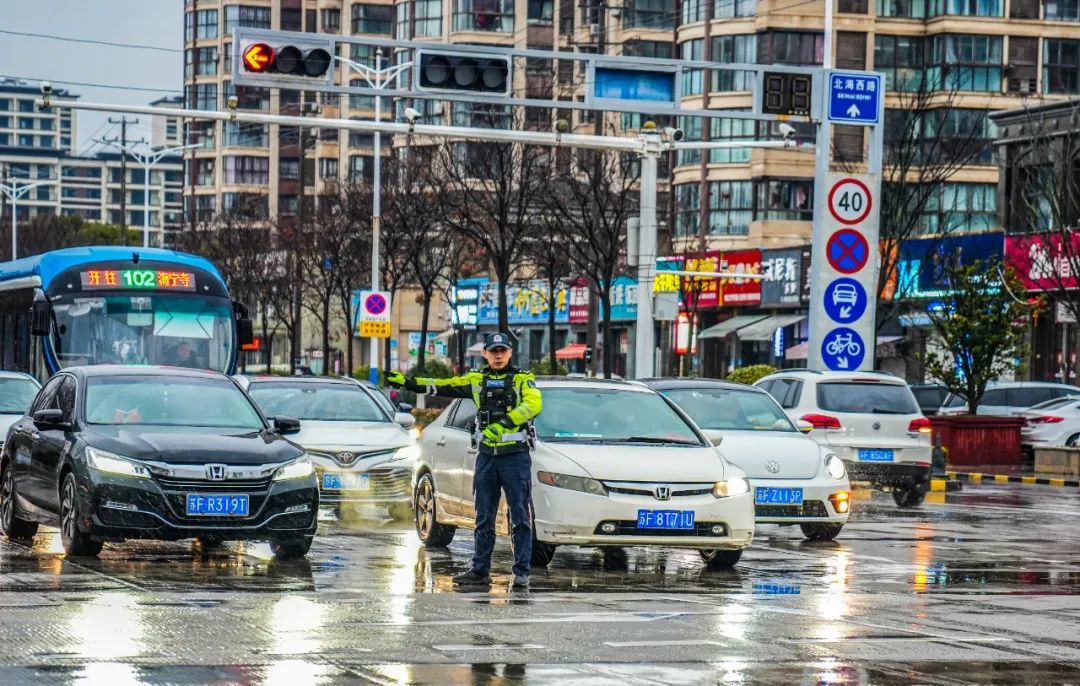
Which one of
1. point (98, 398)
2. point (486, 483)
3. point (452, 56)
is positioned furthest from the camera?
point (452, 56)

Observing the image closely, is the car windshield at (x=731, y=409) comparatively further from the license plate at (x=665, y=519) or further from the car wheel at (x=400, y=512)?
the license plate at (x=665, y=519)

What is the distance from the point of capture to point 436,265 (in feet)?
217

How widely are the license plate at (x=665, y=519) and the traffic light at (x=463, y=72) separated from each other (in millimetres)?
13342

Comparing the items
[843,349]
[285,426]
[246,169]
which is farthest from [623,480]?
[246,169]

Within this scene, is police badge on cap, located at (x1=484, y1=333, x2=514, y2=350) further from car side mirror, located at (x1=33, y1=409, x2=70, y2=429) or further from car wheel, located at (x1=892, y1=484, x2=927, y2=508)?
car wheel, located at (x1=892, y1=484, x2=927, y2=508)

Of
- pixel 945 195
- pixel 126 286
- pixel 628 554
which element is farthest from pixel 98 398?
pixel 945 195

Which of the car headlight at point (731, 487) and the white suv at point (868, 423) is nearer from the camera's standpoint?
the car headlight at point (731, 487)

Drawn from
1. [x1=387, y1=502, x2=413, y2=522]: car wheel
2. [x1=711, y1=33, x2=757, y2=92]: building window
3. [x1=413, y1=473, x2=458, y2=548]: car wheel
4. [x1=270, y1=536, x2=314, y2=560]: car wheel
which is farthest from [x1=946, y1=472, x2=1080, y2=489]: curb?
[x1=711, y1=33, x2=757, y2=92]: building window

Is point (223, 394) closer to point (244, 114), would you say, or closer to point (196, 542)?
point (196, 542)

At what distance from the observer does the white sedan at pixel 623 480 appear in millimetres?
13633

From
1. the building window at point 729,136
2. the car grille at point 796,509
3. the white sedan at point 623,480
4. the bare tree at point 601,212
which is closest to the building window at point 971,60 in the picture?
the building window at point 729,136

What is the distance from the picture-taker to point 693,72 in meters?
71.6

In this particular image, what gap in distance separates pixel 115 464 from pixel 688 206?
56.4 meters

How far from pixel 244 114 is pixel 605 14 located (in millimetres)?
51673
